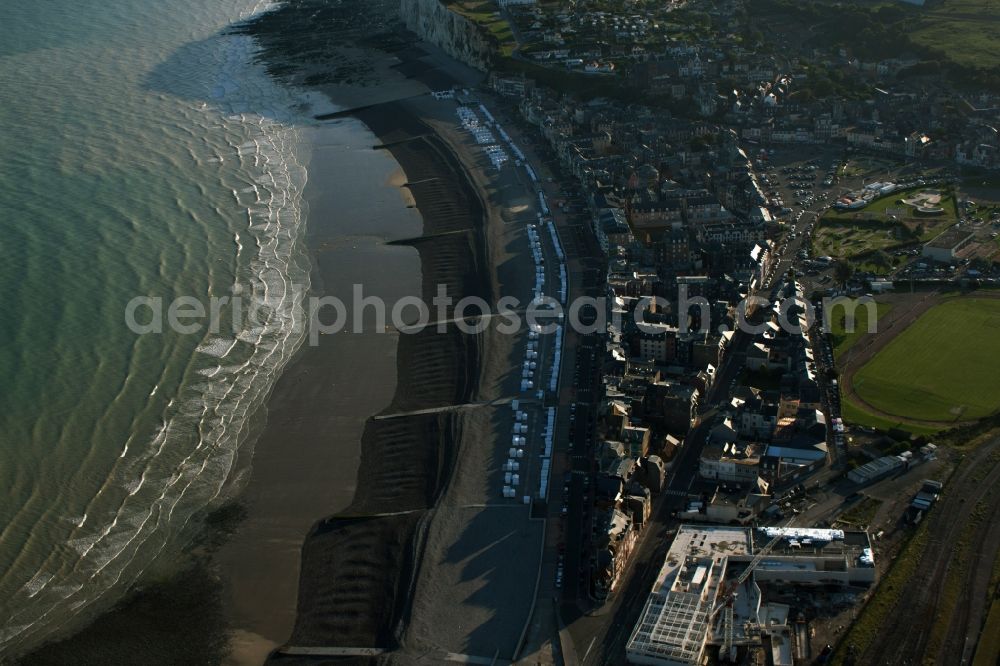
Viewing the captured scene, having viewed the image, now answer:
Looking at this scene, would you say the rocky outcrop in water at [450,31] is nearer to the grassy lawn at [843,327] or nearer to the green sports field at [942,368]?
the grassy lawn at [843,327]

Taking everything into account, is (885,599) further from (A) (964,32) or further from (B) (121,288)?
(A) (964,32)

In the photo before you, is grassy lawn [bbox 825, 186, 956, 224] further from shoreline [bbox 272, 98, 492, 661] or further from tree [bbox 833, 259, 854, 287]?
shoreline [bbox 272, 98, 492, 661]

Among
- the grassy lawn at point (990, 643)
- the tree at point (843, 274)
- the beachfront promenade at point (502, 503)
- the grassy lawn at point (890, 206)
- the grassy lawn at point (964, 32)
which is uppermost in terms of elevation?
the grassy lawn at point (964, 32)

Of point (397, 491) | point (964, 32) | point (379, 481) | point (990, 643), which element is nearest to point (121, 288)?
point (379, 481)

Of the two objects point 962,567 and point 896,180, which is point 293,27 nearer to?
point 896,180

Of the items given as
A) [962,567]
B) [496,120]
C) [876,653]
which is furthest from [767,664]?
[496,120]

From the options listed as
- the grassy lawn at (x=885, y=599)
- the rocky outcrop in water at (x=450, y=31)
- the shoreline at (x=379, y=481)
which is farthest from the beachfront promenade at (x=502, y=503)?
the rocky outcrop in water at (x=450, y=31)
